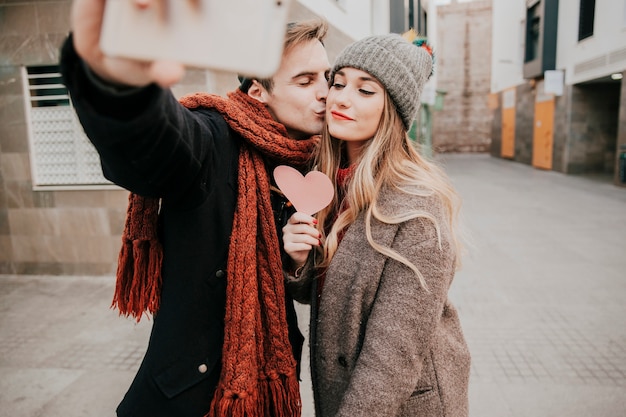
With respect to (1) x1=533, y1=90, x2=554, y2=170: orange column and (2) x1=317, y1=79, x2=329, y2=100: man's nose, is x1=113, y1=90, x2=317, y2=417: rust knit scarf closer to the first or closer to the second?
(2) x1=317, y1=79, x2=329, y2=100: man's nose

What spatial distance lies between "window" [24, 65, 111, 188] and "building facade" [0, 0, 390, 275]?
0.01 meters

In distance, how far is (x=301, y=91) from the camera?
1689 mm

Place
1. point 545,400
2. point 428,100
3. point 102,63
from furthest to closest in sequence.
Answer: point 428,100 → point 545,400 → point 102,63

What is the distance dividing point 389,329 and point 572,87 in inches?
645

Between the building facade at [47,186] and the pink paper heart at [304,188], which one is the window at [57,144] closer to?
the building facade at [47,186]

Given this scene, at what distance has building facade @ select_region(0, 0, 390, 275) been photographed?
521cm

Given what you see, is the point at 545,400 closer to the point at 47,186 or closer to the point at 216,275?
the point at 216,275

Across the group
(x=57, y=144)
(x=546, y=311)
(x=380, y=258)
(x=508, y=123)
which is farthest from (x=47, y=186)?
(x=508, y=123)

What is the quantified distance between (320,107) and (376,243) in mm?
616

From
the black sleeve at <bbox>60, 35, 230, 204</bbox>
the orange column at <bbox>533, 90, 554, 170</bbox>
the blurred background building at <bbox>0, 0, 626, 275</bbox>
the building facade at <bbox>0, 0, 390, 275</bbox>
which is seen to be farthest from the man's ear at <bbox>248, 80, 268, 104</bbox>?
the orange column at <bbox>533, 90, 554, 170</bbox>

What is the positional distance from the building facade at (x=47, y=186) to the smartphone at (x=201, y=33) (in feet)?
15.2

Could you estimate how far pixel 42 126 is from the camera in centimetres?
534

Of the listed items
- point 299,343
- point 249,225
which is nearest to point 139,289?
point 249,225

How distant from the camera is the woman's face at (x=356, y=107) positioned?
1.57m
